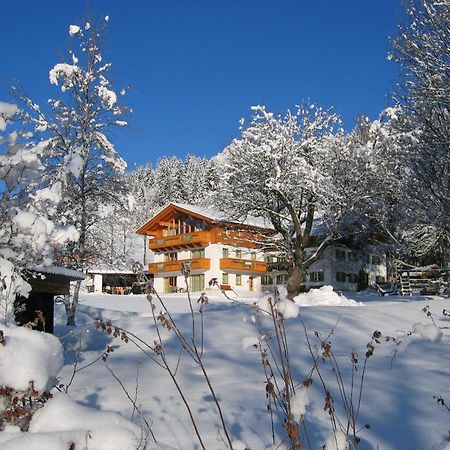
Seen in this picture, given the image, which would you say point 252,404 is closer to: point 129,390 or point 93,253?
point 129,390

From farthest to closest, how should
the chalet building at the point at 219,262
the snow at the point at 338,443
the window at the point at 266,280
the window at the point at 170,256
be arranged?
the window at the point at 170,256 → the window at the point at 266,280 → the chalet building at the point at 219,262 → the snow at the point at 338,443

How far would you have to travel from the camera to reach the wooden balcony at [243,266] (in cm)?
4084

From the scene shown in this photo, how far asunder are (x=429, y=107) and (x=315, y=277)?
2562 centimetres

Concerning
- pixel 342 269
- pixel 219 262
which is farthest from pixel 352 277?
pixel 219 262

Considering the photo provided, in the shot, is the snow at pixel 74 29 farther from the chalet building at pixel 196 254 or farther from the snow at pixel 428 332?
the chalet building at pixel 196 254

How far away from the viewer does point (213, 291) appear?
124 ft

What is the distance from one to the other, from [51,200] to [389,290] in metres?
27.3

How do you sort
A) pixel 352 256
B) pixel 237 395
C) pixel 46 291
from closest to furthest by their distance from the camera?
pixel 237 395, pixel 46 291, pixel 352 256

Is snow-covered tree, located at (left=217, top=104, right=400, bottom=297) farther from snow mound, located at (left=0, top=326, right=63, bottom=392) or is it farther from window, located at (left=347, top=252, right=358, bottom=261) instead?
snow mound, located at (left=0, top=326, right=63, bottom=392)

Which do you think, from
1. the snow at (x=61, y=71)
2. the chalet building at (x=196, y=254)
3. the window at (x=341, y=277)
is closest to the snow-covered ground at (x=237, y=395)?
the snow at (x=61, y=71)

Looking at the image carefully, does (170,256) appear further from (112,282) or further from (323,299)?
(323,299)

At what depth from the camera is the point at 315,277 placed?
38500 mm

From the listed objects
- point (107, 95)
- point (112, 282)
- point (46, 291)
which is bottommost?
point (112, 282)

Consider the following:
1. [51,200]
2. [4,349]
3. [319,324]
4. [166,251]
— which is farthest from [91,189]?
[166,251]
